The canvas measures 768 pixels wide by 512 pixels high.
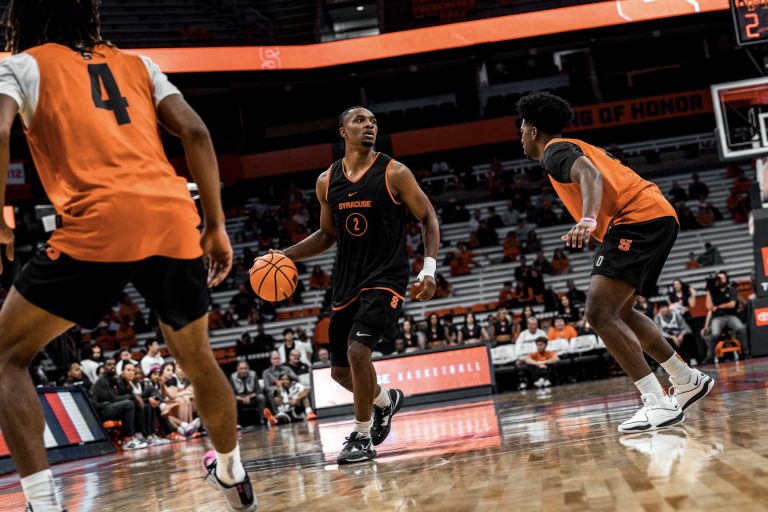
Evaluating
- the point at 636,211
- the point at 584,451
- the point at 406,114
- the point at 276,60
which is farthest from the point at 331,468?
the point at 406,114

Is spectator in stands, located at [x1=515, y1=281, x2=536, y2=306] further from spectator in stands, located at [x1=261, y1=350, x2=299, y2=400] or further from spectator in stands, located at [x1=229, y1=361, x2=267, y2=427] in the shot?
spectator in stands, located at [x1=229, y1=361, x2=267, y2=427]

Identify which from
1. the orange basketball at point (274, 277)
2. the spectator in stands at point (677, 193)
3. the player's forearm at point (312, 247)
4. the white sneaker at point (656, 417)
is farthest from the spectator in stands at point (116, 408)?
the spectator in stands at point (677, 193)

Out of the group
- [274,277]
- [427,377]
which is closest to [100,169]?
[274,277]

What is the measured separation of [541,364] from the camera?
14055mm

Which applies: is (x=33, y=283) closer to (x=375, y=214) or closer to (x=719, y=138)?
(x=375, y=214)

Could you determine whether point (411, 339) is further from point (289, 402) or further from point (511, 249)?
point (511, 249)

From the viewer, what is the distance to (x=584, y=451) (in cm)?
381

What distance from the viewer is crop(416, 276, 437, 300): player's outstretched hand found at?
16.6 feet

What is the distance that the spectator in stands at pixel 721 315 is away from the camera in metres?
14.0

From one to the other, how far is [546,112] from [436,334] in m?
10.5

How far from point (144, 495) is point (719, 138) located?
1070 cm

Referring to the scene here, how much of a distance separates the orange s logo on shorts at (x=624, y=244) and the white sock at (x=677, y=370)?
2.37 feet

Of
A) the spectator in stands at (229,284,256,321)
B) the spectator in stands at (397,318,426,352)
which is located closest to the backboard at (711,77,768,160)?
the spectator in stands at (397,318,426,352)

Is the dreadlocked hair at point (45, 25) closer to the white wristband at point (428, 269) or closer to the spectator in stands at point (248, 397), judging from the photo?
the white wristband at point (428, 269)
